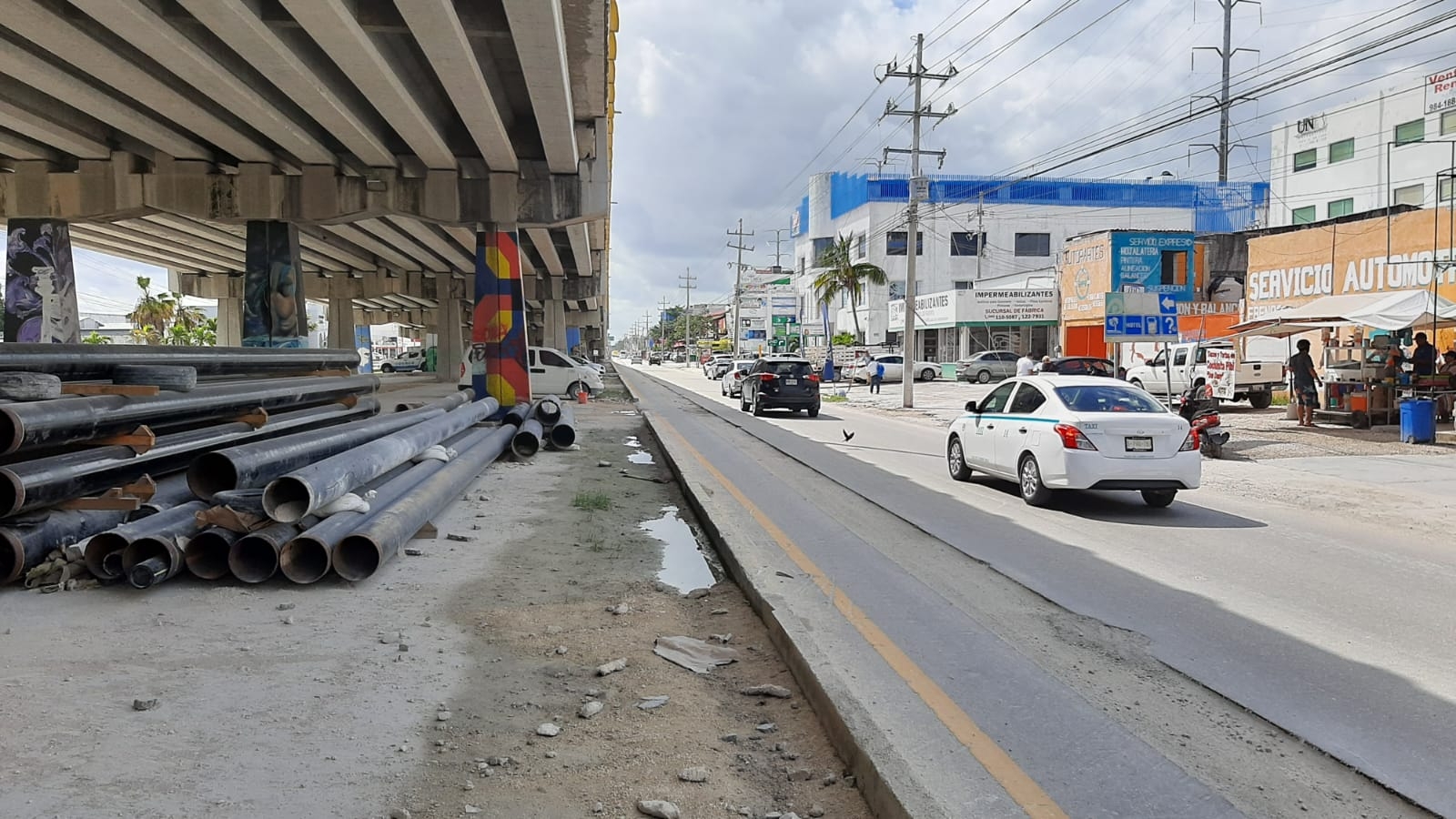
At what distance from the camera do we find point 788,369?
93.3 ft

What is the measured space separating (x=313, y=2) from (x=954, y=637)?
1026cm

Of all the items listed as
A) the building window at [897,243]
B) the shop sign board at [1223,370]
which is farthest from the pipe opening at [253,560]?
the building window at [897,243]

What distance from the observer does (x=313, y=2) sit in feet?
38.4

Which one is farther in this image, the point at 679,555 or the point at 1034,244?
the point at 1034,244

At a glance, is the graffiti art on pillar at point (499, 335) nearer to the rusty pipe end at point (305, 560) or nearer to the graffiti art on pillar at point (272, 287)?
the graffiti art on pillar at point (272, 287)

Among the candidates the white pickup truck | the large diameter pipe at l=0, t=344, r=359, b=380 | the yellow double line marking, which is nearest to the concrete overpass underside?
the large diameter pipe at l=0, t=344, r=359, b=380

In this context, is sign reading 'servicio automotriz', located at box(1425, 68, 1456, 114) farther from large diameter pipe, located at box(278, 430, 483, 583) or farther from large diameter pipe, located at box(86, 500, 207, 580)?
large diameter pipe, located at box(86, 500, 207, 580)

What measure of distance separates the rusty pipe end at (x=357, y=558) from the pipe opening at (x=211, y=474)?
821 mm

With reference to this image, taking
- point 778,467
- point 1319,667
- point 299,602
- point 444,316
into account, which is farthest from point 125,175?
point 444,316

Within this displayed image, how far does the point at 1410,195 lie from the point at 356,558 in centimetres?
5410

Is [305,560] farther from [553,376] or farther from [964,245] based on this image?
[964,245]

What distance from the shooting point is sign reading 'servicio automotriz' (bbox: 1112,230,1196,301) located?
4228 centimetres

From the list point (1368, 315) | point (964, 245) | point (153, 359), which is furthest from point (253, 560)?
point (964, 245)

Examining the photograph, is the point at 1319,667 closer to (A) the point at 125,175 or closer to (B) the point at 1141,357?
(A) the point at 125,175
